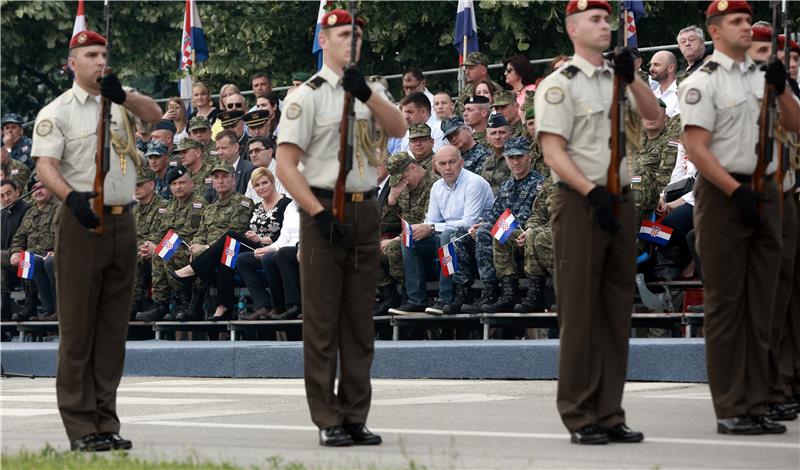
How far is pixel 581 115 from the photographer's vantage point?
28.4ft

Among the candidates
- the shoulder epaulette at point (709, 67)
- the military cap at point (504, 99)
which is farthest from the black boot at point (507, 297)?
the shoulder epaulette at point (709, 67)

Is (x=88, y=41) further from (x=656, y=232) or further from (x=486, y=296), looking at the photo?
(x=486, y=296)

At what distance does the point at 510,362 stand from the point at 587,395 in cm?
530

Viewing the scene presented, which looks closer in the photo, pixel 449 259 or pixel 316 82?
pixel 316 82

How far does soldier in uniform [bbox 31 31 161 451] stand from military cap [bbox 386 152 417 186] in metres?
7.43

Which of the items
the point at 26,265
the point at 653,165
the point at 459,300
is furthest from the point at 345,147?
the point at 26,265

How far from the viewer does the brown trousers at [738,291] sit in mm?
8953

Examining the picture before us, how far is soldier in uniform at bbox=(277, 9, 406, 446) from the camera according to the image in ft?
29.1

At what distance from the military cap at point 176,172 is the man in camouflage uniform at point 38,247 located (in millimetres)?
1783

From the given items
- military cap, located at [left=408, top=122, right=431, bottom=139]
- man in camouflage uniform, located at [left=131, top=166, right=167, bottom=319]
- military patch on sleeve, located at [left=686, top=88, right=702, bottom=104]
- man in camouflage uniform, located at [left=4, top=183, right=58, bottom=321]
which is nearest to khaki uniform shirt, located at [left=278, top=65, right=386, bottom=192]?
military patch on sleeve, located at [left=686, top=88, right=702, bottom=104]

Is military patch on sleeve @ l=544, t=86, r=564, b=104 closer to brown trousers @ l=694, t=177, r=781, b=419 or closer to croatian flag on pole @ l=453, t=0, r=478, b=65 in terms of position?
brown trousers @ l=694, t=177, r=781, b=419

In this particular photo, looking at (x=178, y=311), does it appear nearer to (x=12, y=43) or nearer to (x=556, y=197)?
(x=556, y=197)

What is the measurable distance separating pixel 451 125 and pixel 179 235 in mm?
3874

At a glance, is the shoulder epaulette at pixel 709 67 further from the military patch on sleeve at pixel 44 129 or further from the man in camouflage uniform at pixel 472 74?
the man in camouflage uniform at pixel 472 74
